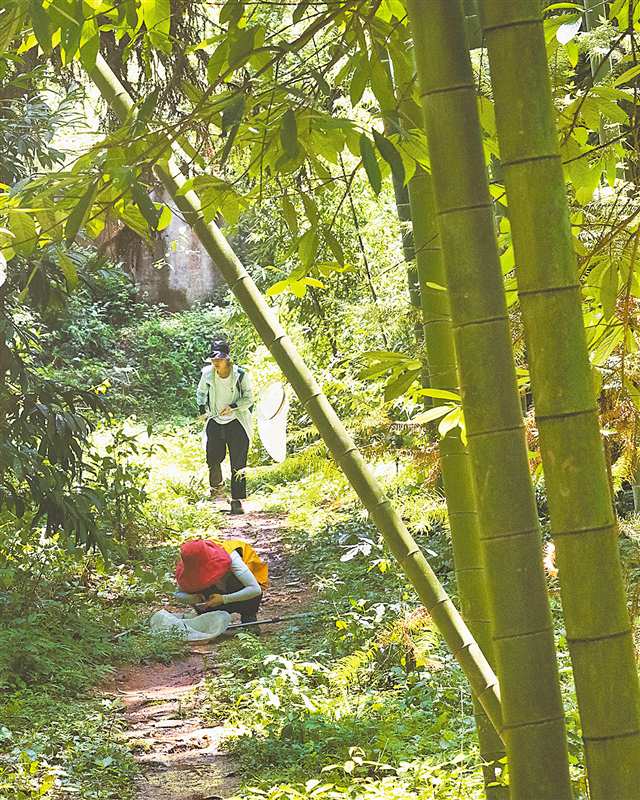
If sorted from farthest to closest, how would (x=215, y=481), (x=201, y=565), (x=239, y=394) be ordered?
(x=215, y=481)
(x=239, y=394)
(x=201, y=565)

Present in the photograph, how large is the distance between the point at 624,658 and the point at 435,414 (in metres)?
0.57

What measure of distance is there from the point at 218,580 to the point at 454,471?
467 centimetres

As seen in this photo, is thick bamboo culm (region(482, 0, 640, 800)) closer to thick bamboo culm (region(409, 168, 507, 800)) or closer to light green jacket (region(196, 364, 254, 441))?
thick bamboo culm (region(409, 168, 507, 800))

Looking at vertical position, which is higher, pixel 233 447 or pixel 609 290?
pixel 233 447

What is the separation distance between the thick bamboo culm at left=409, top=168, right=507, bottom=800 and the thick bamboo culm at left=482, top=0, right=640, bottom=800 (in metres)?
0.65

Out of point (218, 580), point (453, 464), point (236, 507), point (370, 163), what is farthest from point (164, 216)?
point (236, 507)

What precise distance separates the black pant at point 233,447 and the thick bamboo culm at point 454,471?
24.2 ft

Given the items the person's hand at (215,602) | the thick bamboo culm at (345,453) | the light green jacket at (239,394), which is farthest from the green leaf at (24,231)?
the light green jacket at (239,394)

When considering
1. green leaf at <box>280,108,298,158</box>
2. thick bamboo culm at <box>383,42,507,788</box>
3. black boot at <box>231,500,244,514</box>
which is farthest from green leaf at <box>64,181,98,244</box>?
black boot at <box>231,500,244,514</box>

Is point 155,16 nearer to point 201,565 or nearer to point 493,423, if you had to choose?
point 493,423

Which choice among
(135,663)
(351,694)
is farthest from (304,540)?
(351,694)

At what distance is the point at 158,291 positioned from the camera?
707 inches

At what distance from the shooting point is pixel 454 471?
176 centimetres

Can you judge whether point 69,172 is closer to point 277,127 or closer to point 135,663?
point 277,127
